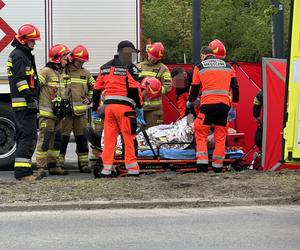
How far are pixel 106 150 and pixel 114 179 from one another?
1.47 feet

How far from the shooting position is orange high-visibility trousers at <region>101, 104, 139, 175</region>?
9078 mm

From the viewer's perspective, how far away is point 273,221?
6.98 meters

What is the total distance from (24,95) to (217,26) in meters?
17.2

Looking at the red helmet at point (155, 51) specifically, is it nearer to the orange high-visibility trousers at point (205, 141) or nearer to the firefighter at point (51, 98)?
the firefighter at point (51, 98)

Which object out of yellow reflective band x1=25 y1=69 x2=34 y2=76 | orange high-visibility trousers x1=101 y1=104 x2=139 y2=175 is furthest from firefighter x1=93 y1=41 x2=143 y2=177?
yellow reflective band x1=25 y1=69 x2=34 y2=76

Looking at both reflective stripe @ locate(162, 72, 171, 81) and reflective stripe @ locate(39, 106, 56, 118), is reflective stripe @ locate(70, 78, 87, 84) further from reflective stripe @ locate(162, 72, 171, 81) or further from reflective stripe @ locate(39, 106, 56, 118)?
reflective stripe @ locate(162, 72, 171, 81)

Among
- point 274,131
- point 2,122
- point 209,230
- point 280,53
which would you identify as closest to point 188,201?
point 209,230

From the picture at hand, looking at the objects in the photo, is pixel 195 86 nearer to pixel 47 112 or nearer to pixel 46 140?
pixel 47 112

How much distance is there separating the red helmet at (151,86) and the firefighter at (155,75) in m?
0.19

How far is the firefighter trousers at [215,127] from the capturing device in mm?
9344

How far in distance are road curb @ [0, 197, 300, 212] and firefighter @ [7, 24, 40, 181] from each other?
1.51 m

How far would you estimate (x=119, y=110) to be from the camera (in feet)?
29.9

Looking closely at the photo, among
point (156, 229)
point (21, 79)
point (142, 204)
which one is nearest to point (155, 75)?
point (21, 79)

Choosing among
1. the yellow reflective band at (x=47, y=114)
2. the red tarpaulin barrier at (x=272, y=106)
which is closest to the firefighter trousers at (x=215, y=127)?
the red tarpaulin barrier at (x=272, y=106)
